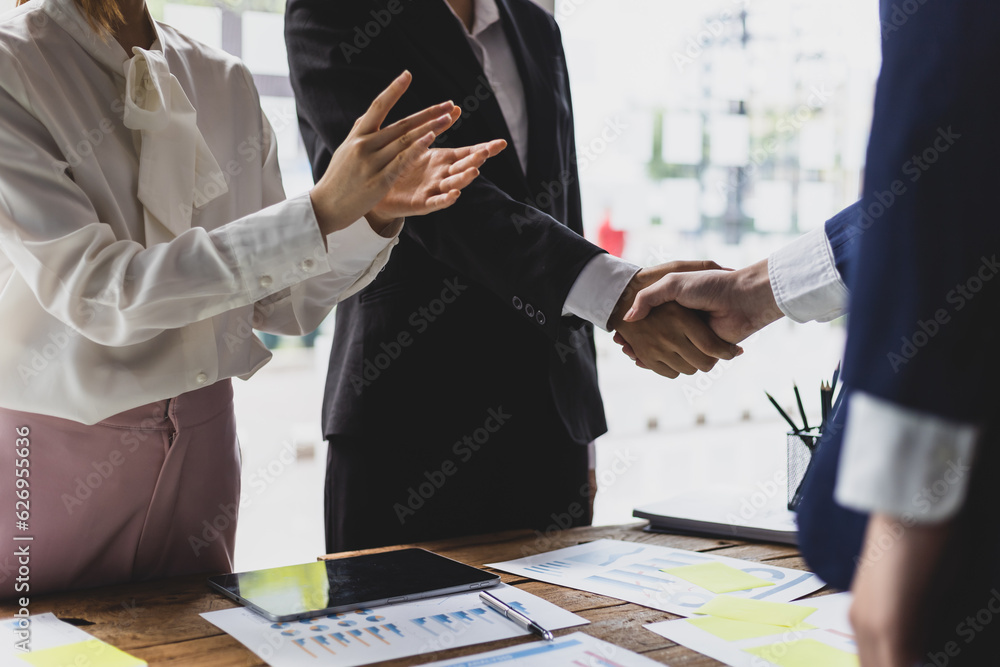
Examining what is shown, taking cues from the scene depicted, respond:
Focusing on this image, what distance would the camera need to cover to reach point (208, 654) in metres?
0.84

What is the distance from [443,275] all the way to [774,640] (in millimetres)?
867

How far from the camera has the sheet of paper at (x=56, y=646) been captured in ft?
2.67

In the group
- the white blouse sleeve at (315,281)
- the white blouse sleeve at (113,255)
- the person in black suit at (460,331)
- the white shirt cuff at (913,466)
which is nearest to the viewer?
the white shirt cuff at (913,466)

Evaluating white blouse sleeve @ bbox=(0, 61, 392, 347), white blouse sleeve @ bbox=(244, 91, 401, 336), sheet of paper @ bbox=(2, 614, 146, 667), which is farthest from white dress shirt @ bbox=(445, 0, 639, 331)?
sheet of paper @ bbox=(2, 614, 146, 667)

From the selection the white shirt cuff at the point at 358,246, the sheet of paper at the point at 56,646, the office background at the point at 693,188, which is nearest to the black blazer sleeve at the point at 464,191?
the white shirt cuff at the point at 358,246

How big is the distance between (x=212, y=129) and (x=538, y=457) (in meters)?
0.79

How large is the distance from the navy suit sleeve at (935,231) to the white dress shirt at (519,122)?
104cm

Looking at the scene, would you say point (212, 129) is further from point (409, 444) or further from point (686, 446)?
point (686, 446)

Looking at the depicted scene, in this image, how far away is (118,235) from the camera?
1.14 meters

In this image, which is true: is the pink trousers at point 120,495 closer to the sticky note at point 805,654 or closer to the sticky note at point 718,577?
the sticky note at point 718,577

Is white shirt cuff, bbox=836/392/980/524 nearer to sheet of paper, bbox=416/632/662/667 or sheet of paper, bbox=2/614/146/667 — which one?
sheet of paper, bbox=416/632/662/667

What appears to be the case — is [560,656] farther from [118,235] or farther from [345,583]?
[118,235]

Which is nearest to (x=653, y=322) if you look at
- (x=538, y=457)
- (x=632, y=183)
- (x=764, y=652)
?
(x=538, y=457)

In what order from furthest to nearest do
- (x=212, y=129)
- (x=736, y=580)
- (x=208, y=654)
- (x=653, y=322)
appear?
1. (x=653, y=322)
2. (x=212, y=129)
3. (x=736, y=580)
4. (x=208, y=654)
